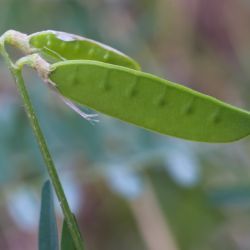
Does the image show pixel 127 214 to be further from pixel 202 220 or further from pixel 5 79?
pixel 5 79

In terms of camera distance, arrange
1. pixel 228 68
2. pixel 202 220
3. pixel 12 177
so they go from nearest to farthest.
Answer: pixel 12 177 → pixel 202 220 → pixel 228 68

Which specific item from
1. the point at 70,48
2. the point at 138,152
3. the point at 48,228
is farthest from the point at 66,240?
the point at 138,152

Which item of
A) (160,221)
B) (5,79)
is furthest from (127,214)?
(5,79)

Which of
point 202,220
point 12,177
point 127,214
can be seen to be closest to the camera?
point 12,177

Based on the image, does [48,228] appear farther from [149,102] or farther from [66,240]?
[149,102]

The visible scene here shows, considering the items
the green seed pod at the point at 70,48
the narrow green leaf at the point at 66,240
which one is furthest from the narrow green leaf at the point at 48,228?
the green seed pod at the point at 70,48

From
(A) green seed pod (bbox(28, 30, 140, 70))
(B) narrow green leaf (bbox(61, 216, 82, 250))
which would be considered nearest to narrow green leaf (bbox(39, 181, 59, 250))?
(B) narrow green leaf (bbox(61, 216, 82, 250))
